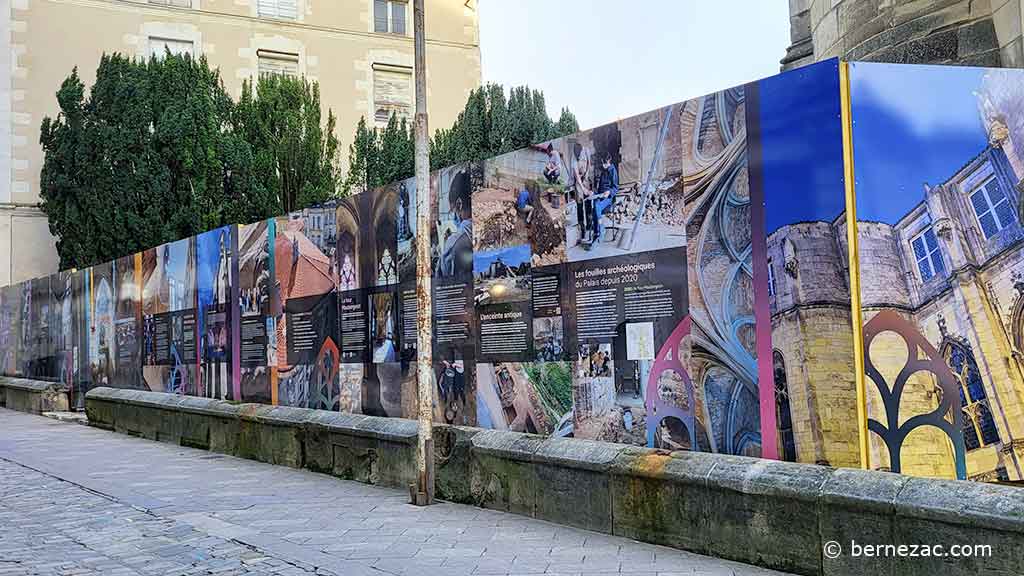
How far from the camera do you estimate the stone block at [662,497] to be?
551cm

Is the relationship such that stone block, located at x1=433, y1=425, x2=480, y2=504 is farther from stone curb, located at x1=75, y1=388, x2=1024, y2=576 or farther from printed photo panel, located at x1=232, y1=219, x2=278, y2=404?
printed photo panel, located at x1=232, y1=219, x2=278, y2=404

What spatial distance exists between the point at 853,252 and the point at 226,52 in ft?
80.3

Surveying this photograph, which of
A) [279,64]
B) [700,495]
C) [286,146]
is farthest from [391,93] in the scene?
[700,495]

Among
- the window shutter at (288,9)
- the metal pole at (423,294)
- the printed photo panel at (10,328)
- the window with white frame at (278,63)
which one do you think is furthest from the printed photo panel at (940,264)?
the window shutter at (288,9)

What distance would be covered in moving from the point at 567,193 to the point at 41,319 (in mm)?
15593

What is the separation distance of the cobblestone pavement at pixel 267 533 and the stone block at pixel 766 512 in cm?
12

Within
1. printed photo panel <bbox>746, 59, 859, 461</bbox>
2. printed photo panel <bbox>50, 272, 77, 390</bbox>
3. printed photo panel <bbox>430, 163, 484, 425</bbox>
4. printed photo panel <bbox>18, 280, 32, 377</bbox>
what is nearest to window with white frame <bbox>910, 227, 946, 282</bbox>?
printed photo panel <bbox>746, 59, 859, 461</bbox>

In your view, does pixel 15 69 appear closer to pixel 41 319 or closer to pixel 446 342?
pixel 41 319

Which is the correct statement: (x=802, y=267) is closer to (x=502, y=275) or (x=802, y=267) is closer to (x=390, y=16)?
(x=502, y=275)

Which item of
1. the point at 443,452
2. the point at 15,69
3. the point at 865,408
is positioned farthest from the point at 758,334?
the point at 15,69

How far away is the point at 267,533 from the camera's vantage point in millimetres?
6547

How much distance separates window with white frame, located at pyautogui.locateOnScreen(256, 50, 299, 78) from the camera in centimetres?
2719

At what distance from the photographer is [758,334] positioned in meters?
5.49

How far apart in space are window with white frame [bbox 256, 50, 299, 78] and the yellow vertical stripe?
Result: 23920 mm
